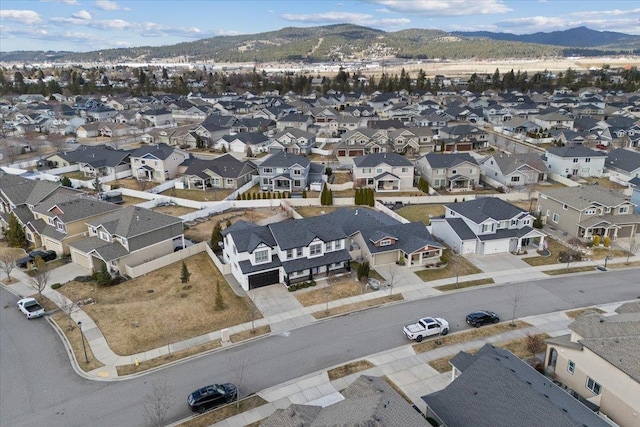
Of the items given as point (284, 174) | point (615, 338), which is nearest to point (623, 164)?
point (284, 174)

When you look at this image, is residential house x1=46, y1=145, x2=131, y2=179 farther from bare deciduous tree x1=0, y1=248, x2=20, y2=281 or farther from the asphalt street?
the asphalt street

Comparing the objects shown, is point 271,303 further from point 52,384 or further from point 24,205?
point 24,205

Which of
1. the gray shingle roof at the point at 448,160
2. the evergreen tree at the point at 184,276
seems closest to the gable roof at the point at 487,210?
the gray shingle roof at the point at 448,160

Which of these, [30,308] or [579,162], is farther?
[579,162]

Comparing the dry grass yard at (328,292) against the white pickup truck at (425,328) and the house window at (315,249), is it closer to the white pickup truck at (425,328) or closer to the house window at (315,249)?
the house window at (315,249)

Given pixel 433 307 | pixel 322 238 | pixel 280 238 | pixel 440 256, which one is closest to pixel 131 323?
pixel 280 238

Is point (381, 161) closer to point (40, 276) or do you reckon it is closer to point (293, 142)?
point (293, 142)
